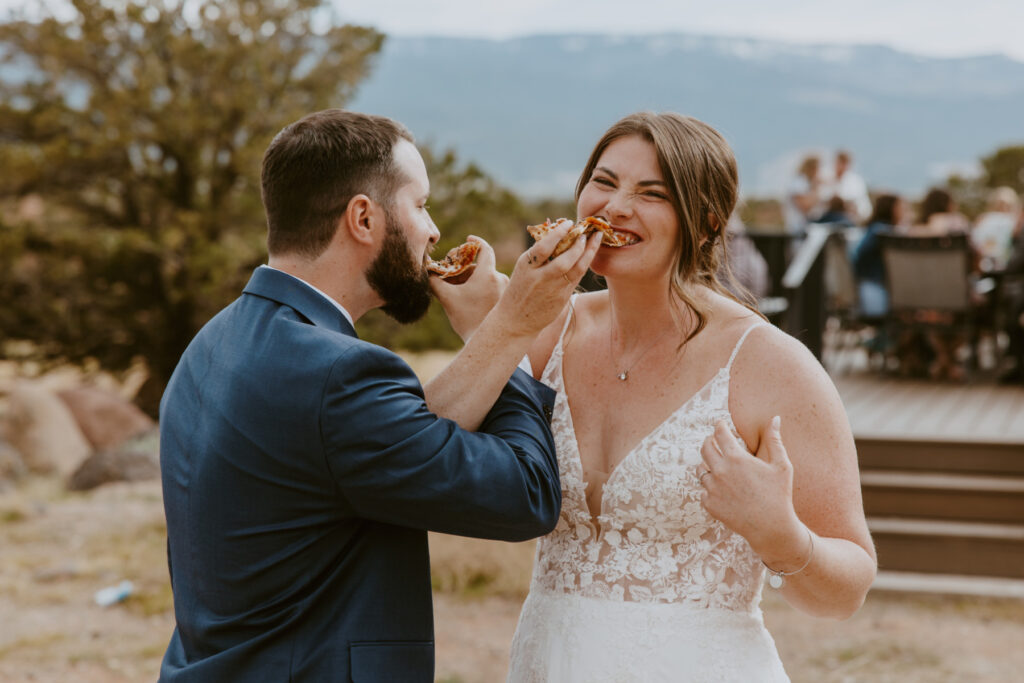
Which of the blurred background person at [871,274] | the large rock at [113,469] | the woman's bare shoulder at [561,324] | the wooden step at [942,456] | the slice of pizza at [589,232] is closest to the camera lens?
the slice of pizza at [589,232]

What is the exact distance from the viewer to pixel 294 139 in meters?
2.03

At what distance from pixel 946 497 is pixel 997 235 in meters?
5.48

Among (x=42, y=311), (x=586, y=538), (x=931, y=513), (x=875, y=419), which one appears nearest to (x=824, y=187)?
(x=875, y=419)

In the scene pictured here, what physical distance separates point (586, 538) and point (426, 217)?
86 cm

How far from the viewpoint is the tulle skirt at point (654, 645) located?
2336 mm

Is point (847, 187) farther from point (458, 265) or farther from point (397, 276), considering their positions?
point (397, 276)

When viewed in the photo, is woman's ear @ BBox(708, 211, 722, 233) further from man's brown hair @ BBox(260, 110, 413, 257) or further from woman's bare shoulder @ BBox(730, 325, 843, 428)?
man's brown hair @ BBox(260, 110, 413, 257)

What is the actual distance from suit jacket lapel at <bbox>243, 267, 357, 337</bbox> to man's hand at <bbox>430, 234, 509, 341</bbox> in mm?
307

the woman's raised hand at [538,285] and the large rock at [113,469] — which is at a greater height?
the woman's raised hand at [538,285]

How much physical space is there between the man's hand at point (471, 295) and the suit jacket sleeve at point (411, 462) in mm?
358

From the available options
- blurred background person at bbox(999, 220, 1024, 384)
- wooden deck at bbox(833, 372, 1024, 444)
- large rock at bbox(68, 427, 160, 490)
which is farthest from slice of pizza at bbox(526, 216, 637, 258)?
large rock at bbox(68, 427, 160, 490)

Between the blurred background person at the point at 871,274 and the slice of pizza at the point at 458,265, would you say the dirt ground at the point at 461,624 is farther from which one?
the slice of pizza at the point at 458,265

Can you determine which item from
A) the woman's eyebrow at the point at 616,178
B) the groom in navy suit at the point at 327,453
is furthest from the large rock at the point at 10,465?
the woman's eyebrow at the point at 616,178

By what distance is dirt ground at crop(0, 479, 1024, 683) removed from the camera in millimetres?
6039
